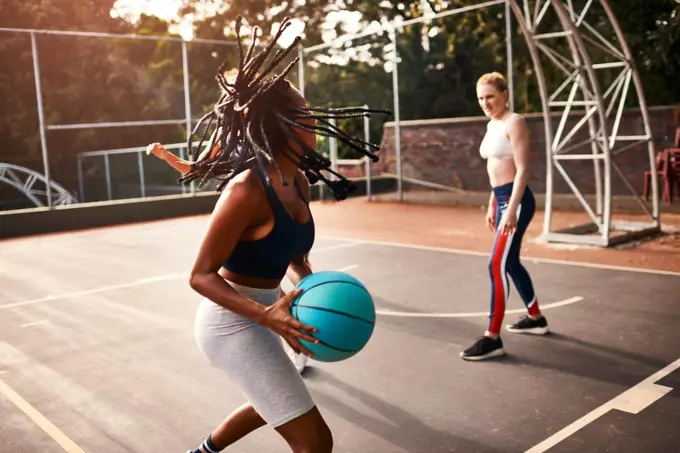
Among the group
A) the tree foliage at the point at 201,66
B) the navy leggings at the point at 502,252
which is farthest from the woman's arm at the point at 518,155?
the tree foliage at the point at 201,66

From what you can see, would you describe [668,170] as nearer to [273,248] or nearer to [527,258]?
[527,258]

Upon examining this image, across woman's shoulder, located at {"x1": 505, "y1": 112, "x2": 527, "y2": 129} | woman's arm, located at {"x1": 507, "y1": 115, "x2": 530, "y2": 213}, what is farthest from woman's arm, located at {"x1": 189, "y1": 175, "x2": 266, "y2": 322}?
woman's shoulder, located at {"x1": 505, "y1": 112, "x2": 527, "y2": 129}

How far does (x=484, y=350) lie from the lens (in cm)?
448

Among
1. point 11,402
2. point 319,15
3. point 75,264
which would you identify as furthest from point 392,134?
point 11,402

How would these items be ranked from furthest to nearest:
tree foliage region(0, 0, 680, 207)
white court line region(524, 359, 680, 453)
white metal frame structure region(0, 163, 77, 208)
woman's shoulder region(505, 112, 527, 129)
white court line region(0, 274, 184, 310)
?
tree foliage region(0, 0, 680, 207) → white metal frame structure region(0, 163, 77, 208) → white court line region(0, 274, 184, 310) → woman's shoulder region(505, 112, 527, 129) → white court line region(524, 359, 680, 453)

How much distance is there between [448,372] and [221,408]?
4.57 feet

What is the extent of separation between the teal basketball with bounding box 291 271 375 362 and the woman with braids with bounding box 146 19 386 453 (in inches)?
1.7

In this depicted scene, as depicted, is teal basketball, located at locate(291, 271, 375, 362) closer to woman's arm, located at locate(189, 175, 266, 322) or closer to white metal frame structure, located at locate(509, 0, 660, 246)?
woman's arm, located at locate(189, 175, 266, 322)

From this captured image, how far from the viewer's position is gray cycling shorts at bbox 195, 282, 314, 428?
2.25 metres

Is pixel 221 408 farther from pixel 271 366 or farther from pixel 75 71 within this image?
pixel 75 71

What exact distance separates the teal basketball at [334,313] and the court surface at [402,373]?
1.17 m

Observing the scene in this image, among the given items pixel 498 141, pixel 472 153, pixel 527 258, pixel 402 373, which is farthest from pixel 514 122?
pixel 472 153

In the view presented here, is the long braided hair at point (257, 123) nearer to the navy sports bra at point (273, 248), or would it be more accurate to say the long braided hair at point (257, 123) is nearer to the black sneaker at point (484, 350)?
the navy sports bra at point (273, 248)

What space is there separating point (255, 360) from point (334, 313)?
310 millimetres
